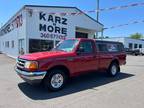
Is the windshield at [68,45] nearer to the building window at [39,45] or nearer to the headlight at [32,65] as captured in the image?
the headlight at [32,65]

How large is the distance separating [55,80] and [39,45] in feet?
42.4

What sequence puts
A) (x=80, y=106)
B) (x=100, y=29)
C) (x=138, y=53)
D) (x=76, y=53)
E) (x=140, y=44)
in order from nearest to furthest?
1. (x=80, y=106)
2. (x=76, y=53)
3. (x=100, y=29)
4. (x=138, y=53)
5. (x=140, y=44)

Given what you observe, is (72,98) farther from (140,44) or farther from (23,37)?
(140,44)

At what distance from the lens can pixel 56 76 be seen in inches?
258

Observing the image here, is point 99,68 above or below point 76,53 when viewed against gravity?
below

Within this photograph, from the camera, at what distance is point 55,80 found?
6.54 metres

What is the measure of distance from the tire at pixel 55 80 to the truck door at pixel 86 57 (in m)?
0.88

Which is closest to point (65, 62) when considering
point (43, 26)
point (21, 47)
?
point (43, 26)

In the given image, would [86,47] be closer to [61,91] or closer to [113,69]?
[61,91]

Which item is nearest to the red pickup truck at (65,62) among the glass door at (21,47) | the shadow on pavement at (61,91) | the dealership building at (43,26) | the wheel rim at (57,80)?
the wheel rim at (57,80)

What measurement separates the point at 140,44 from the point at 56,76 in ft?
172

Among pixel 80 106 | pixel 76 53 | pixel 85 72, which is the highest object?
pixel 76 53

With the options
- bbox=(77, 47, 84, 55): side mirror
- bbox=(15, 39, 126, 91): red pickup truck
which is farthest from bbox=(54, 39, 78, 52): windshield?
bbox=(77, 47, 84, 55): side mirror

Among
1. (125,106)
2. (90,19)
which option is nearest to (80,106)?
(125,106)
